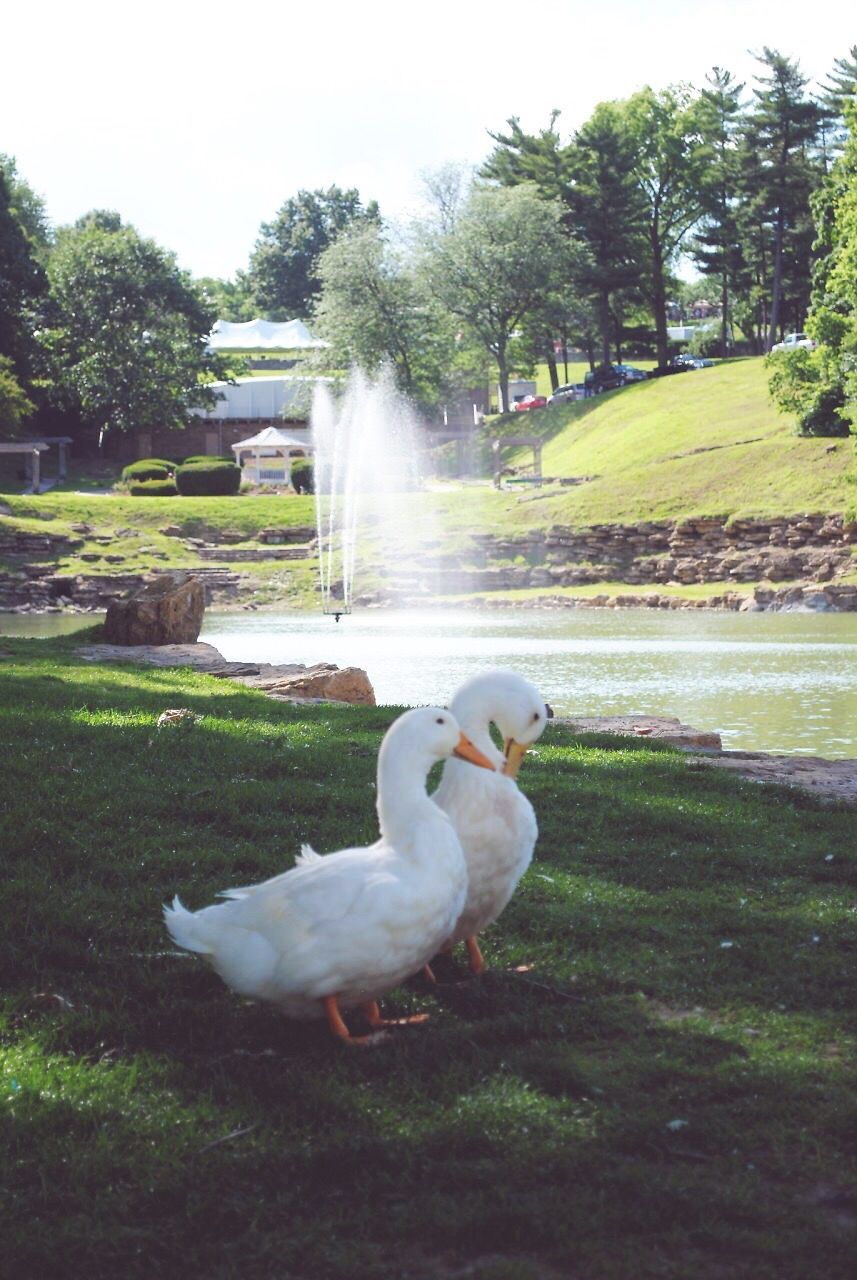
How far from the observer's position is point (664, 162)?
75812 mm

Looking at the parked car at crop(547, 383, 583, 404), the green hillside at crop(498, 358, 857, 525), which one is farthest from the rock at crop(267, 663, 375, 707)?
the parked car at crop(547, 383, 583, 404)

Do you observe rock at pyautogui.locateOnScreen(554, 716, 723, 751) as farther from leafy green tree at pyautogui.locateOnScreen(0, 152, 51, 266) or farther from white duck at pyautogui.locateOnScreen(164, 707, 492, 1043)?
leafy green tree at pyautogui.locateOnScreen(0, 152, 51, 266)

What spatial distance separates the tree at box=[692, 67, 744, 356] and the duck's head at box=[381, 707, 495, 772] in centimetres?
7354

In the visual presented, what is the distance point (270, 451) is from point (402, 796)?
61.8m

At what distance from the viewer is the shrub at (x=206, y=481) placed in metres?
51.3

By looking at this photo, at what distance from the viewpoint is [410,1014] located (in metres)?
4.36

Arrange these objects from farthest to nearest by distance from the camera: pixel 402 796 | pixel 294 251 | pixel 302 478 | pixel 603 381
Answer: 1. pixel 294 251
2. pixel 603 381
3. pixel 302 478
4. pixel 402 796

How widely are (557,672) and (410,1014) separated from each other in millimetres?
14733

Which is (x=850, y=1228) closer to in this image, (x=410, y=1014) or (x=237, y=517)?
(x=410, y=1014)

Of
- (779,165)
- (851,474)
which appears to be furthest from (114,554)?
(779,165)

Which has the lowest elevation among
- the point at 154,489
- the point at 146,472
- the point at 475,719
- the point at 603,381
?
the point at 475,719

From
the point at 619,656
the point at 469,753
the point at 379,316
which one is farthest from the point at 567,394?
the point at 469,753

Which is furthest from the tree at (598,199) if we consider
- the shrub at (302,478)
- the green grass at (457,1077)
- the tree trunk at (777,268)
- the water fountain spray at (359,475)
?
the green grass at (457,1077)

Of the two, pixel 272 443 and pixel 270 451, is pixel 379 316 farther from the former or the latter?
pixel 272 443
